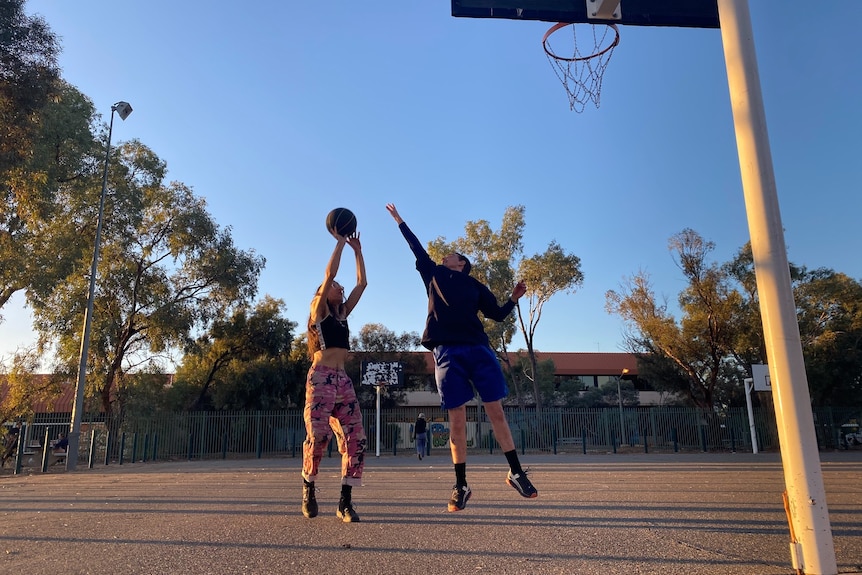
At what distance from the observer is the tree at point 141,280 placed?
78.8 ft

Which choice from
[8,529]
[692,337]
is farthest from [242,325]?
[8,529]

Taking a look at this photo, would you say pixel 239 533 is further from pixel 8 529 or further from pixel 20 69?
pixel 20 69

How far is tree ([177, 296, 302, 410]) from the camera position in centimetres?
3206

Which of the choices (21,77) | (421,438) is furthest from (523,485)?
(421,438)

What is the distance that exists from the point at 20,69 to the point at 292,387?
73.0 feet

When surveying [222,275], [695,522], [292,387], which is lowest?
[695,522]

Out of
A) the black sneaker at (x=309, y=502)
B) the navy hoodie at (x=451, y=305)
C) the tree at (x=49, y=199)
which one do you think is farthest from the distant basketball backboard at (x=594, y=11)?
the tree at (x=49, y=199)

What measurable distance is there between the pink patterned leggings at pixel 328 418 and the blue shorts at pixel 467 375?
95 cm

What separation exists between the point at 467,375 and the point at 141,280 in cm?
2687

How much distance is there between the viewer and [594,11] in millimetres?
6016

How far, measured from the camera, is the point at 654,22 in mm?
6250

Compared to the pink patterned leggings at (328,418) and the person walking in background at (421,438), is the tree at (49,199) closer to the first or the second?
the person walking in background at (421,438)

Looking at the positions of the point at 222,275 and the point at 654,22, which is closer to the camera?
the point at 654,22

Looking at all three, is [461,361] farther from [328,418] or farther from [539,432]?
[539,432]
